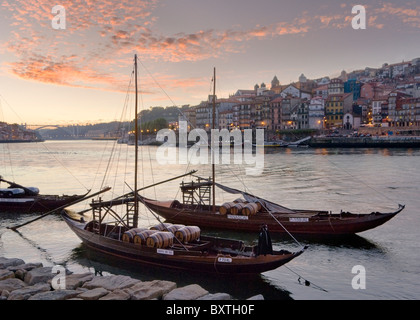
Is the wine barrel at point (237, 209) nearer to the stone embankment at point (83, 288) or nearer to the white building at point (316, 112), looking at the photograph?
the stone embankment at point (83, 288)

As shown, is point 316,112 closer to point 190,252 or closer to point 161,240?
point 161,240

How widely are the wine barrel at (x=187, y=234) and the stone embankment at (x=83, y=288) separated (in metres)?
3.31

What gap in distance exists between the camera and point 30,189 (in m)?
31.4

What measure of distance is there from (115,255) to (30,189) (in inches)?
678

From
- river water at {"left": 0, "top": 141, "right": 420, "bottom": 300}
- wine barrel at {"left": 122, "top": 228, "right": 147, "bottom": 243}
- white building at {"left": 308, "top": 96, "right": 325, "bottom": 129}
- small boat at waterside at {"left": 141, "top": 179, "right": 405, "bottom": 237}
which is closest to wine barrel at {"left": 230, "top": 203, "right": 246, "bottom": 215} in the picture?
small boat at waterside at {"left": 141, "top": 179, "right": 405, "bottom": 237}

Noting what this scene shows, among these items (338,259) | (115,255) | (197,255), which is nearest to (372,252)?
(338,259)

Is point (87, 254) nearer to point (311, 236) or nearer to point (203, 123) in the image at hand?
point (311, 236)

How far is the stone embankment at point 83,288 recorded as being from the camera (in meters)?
11.6

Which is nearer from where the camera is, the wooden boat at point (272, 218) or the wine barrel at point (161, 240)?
the wine barrel at point (161, 240)

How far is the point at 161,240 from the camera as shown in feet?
51.9

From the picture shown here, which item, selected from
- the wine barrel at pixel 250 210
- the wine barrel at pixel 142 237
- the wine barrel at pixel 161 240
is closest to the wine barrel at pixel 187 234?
the wine barrel at pixel 161 240

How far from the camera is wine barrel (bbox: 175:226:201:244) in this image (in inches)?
635
